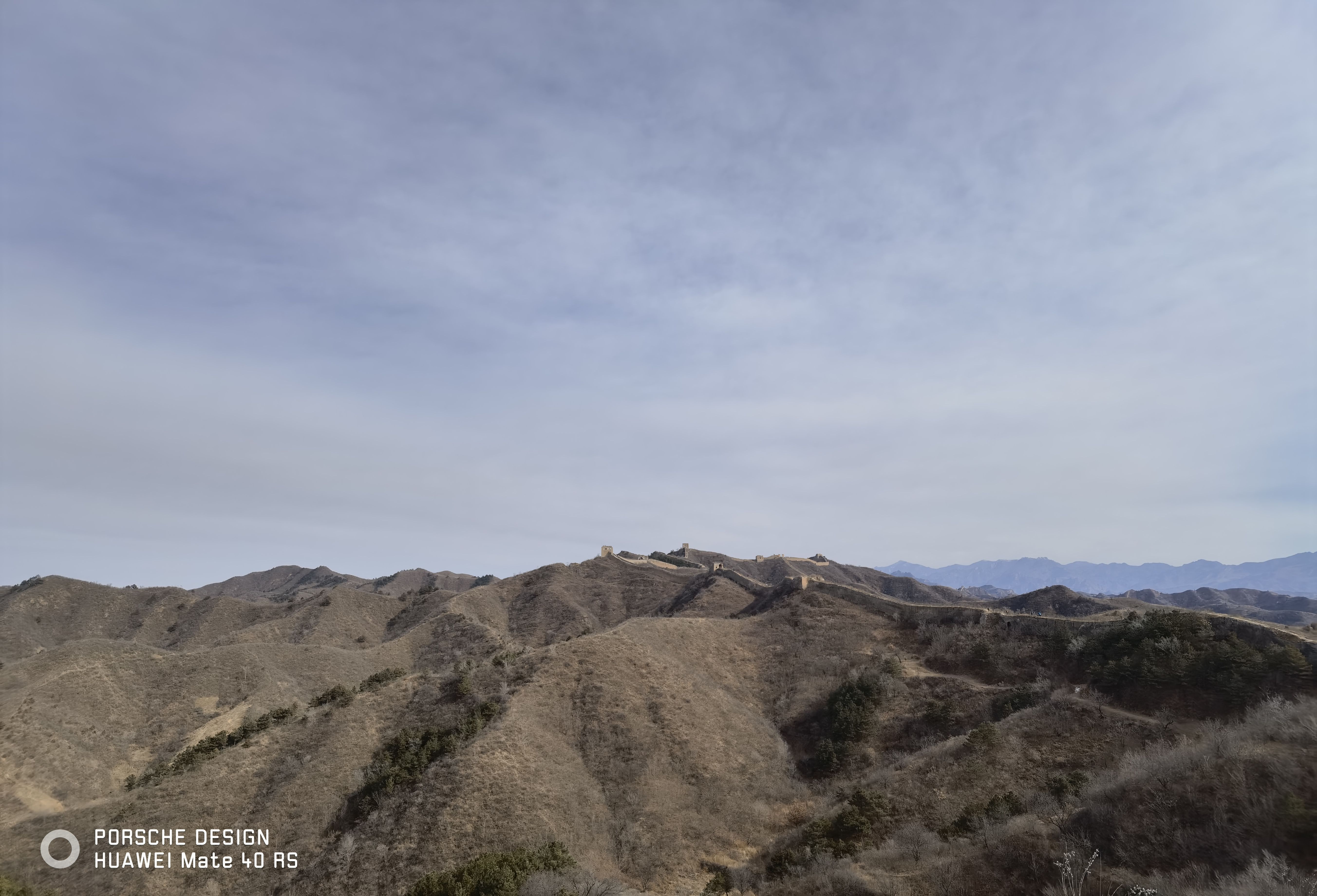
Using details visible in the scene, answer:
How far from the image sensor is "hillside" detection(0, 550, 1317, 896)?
57.8 ft

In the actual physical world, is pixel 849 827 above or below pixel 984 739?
below

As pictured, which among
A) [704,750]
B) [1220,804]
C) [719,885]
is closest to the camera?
[1220,804]

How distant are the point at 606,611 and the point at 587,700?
1858 inches

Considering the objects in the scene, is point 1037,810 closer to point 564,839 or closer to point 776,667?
point 564,839

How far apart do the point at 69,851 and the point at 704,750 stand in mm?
27856

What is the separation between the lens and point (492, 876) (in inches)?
645

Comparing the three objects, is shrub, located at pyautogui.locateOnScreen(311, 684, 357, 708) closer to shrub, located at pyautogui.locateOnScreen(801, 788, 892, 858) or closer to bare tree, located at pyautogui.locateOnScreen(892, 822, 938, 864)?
shrub, located at pyautogui.locateOnScreen(801, 788, 892, 858)

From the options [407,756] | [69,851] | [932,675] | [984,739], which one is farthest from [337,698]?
[932,675]

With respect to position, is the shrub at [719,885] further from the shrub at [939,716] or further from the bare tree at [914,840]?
the shrub at [939,716]

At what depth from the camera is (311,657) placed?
58125 millimetres

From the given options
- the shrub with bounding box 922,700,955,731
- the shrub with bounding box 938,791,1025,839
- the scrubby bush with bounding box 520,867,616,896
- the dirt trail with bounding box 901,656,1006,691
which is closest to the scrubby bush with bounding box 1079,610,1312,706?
the dirt trail with bounding box 901,656,1006,691

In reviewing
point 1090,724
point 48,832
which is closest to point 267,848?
point 48,832

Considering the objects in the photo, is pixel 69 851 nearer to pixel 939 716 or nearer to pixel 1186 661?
pixel 939 716

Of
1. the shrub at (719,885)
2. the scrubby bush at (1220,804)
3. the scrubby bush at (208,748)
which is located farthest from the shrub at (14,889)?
the scrubby bush at (1220,804)
